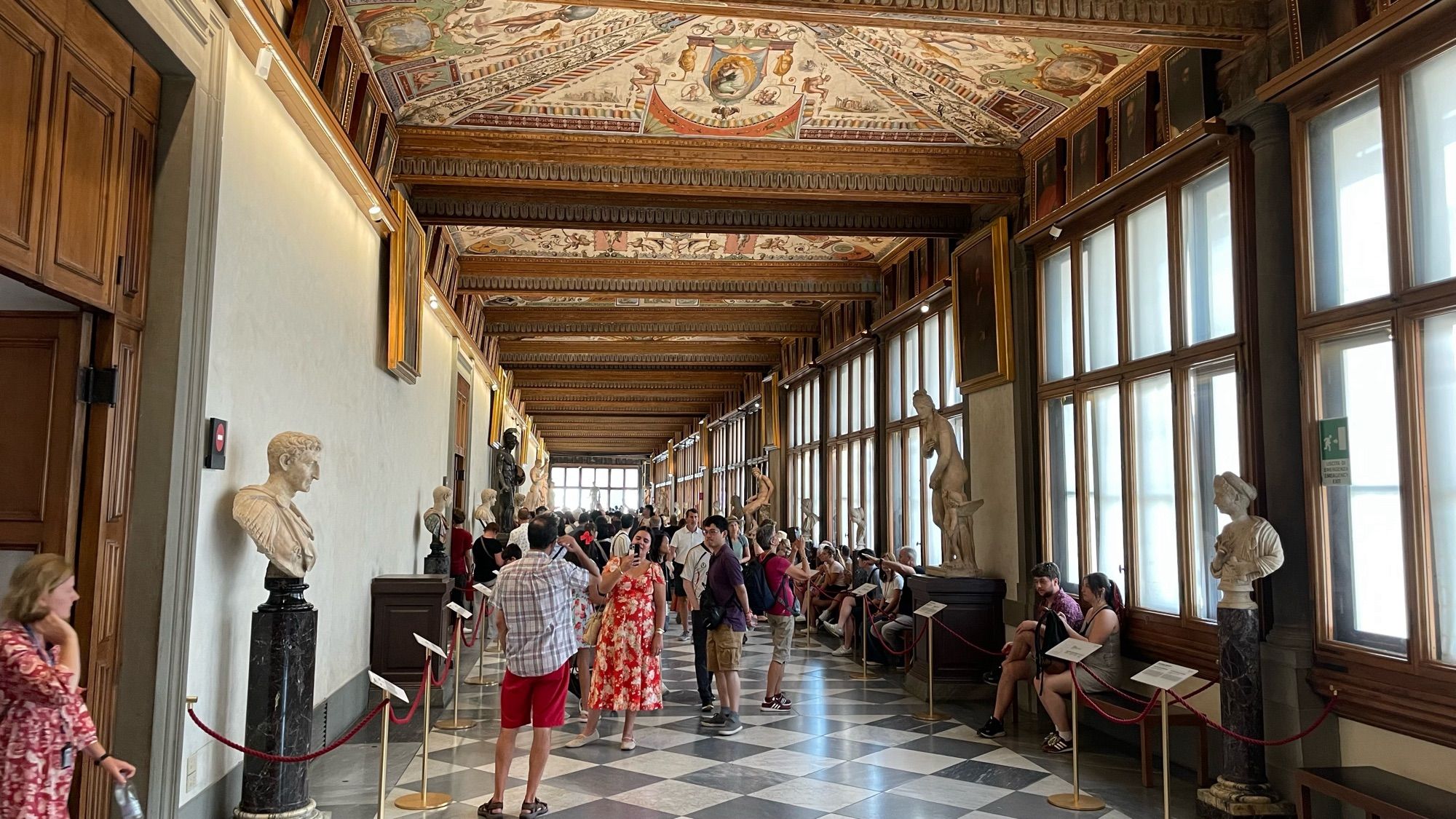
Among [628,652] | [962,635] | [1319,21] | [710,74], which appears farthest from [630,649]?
[1319,21]

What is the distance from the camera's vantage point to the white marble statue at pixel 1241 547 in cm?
569

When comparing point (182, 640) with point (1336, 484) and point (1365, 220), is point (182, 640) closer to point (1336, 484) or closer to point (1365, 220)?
point (1336, 484)

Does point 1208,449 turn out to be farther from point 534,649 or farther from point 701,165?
point 701,165

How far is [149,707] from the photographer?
13.6ft

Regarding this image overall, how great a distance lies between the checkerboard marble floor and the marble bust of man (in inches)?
59.1

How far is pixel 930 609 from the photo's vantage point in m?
8.85

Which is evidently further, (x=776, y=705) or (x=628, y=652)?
(x=776, y=705)

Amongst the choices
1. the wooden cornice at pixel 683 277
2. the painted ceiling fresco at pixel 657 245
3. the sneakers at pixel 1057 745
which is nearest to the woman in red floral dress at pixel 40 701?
the sneakers at pixel 1057 745

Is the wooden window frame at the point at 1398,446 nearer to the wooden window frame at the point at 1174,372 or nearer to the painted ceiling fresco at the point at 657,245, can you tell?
the wooden window frame at the point at 1174,372

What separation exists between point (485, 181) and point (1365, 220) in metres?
6.82

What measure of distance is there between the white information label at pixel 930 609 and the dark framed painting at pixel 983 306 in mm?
2257

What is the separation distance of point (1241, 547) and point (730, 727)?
3.87 meters

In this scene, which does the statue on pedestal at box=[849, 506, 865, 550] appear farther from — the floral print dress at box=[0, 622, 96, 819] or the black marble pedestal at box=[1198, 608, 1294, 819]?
the floral print dress at box=[0, 622, 96, 819]

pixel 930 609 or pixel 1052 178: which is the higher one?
pixel 1052 178
